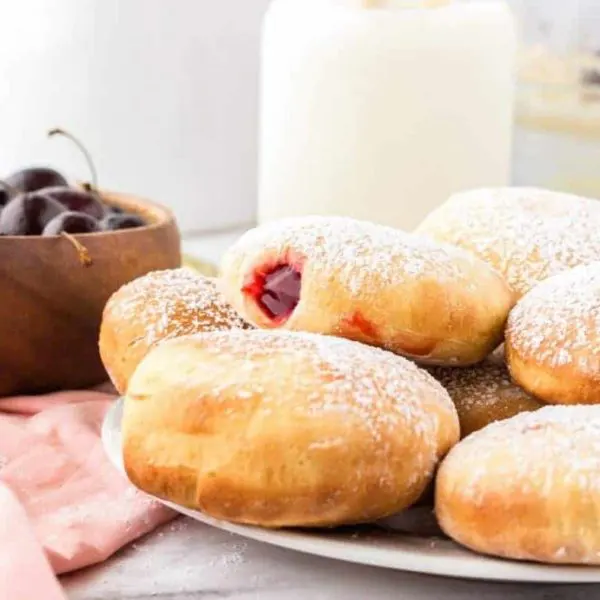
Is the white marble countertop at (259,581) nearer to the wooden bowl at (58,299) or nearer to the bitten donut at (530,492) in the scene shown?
the bitten donut at (530,492)

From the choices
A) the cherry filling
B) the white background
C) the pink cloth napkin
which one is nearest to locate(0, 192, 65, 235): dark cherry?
the pink cloth napkin

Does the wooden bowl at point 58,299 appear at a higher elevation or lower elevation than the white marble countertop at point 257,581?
higher

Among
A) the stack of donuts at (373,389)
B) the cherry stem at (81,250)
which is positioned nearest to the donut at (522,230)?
the stack of donuts at (373,389)

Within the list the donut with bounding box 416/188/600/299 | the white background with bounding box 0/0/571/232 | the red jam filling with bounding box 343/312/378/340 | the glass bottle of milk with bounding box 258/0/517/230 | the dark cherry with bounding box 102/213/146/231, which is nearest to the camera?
the red jam filling with bounding box 343/312/378/340

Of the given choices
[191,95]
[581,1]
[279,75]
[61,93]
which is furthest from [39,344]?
[581,1]

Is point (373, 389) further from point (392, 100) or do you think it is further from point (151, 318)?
point (392, 100)

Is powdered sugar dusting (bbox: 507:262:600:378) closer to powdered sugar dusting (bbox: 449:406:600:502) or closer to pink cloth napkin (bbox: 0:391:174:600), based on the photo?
powdered sugar dusting (bbox: 449:406:600:502)

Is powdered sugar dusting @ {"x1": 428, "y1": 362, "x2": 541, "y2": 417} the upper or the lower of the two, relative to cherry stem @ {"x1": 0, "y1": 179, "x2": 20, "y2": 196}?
lower
